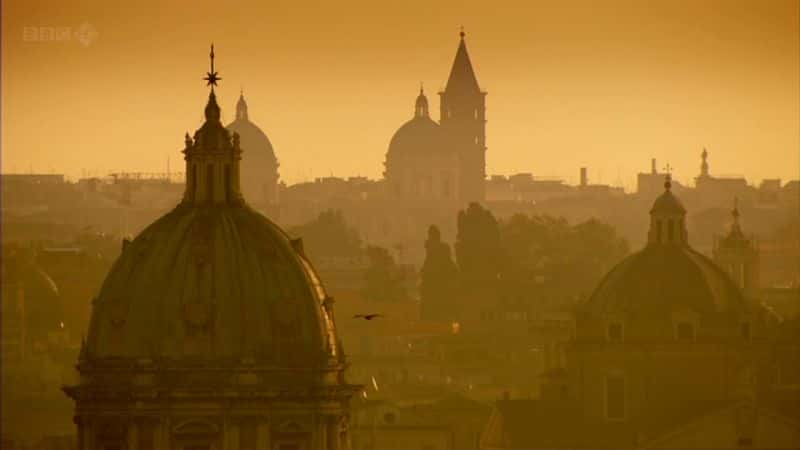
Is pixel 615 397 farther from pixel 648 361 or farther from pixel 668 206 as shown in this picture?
pixel 668 206

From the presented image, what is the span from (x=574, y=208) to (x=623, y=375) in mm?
75673

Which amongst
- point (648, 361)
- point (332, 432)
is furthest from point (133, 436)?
point (648, 361)

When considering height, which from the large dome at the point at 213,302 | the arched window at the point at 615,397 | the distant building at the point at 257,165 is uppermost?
the distant building at the point at 257,165

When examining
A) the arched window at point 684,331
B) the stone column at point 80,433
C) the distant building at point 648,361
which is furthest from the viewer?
the arched window at point 684,331

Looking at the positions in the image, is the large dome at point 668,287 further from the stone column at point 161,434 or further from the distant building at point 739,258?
the stone column at point 161,434

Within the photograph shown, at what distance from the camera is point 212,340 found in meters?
88.8

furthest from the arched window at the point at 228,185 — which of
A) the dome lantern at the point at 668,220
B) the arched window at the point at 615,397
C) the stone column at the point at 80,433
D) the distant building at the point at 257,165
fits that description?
the distant building at the point at 257,165

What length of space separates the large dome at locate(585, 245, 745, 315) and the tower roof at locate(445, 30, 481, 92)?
85.6ft

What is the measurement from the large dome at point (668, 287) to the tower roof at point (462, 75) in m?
26.1

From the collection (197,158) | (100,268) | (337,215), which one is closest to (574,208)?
(337,215)

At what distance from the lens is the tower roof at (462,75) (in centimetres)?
15375

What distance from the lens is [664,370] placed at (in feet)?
385

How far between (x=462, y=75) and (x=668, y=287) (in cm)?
5033

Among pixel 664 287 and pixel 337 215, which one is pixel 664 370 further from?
pixel 337 215
